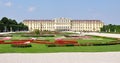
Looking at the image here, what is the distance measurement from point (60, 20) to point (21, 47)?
81930 mm

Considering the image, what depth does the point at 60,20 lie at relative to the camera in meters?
92.6

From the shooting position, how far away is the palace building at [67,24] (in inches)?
3644

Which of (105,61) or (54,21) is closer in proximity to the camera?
(105,61)

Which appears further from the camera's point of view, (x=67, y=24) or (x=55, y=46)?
(x=67, y=24)

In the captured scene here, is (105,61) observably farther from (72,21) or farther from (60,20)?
(72,21)

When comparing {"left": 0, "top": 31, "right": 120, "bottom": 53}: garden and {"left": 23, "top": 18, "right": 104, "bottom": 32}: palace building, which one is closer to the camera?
{"left": 0, "top": 31, "right": 120, "bottom": 53}: garden

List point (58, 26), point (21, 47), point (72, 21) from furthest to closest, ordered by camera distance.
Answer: point (72, 21) < point (58, 26) < point (21, 47)

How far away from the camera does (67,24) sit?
93625 millimetres

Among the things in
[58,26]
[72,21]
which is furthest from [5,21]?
[72,21]

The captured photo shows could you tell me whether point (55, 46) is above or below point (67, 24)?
below

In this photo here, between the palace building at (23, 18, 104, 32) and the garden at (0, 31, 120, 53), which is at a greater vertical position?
the palace building at (23, 18, 104, 32)

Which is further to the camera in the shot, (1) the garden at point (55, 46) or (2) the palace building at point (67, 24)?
(2) the palace building at point (67, 24)

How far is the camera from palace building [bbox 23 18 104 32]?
304ft

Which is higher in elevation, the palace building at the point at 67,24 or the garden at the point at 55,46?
the palace building at the point at 67,24
